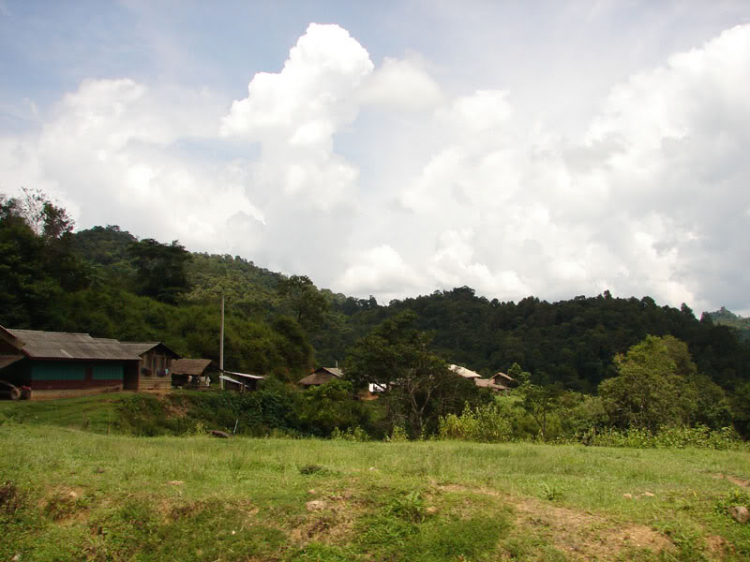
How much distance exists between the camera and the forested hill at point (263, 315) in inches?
1641

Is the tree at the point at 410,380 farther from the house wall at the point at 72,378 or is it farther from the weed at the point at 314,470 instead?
the weed at the point at 314,470

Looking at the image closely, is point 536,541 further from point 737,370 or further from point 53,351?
point 737,370

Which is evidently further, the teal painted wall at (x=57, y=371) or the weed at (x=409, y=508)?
the teal painted wall at (x=57, y=371)

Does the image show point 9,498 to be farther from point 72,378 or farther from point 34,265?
point 34,265

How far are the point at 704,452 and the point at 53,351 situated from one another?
94.3 feet

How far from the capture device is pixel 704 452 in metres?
15.0

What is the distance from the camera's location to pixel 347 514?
7.02 meters

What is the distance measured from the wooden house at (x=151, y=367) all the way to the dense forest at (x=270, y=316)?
8683 millimetres

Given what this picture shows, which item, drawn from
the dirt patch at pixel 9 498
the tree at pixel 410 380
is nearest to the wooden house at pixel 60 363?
the tree at pixel 410 380

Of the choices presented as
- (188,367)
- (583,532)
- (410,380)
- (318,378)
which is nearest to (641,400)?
(410,380)

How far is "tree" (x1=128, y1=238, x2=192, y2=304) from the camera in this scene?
57.8 meters

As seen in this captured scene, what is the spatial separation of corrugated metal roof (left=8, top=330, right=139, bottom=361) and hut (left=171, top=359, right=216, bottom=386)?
7504mm

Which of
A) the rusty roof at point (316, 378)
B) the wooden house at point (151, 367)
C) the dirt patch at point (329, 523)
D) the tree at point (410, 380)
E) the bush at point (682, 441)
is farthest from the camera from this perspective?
the rusty roof at point (316, 378)

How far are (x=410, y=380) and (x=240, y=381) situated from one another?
50.6 ft
